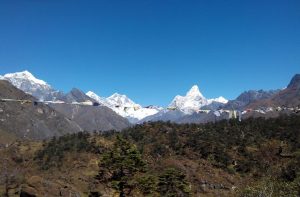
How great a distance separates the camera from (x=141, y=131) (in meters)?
146

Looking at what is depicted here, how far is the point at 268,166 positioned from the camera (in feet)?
376

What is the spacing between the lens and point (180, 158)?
12288 centimetres

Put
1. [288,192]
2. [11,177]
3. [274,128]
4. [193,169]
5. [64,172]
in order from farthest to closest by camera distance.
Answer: [274,128] → [193,169] → [64,172] → [11,177] → [288,192]

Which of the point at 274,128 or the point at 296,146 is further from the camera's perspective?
the point at 274,128

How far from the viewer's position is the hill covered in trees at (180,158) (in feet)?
295

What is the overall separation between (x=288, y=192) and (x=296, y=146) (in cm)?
6821

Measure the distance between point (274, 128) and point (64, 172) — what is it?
63.8m

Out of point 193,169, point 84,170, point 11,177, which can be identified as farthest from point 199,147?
point 11,177

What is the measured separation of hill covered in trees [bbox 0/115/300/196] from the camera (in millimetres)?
89812

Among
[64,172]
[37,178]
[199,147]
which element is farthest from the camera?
[199,147]

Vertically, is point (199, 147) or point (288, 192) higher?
point (199, 147)

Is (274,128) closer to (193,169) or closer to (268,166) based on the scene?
(268,166)

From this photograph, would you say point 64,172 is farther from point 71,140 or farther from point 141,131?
point 141,131

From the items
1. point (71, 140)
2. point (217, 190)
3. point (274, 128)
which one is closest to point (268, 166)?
point (217, 190)
